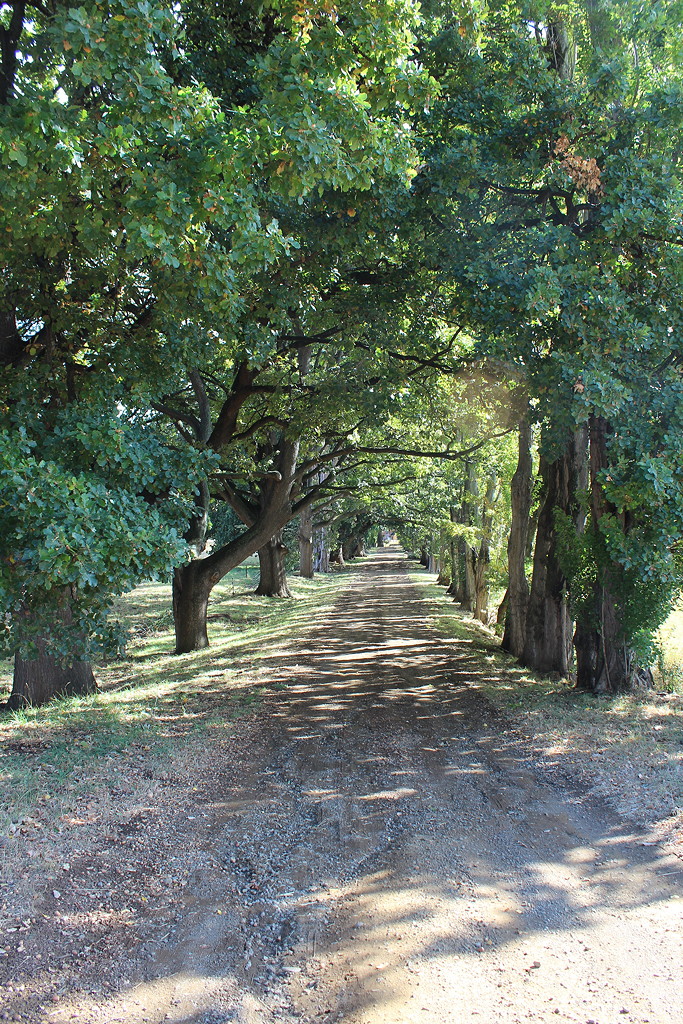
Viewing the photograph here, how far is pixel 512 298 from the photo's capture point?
812 cm

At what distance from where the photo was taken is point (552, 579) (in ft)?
40.3

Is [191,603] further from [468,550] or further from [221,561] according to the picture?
[468,550]

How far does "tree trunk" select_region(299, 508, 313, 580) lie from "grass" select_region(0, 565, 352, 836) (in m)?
15.0

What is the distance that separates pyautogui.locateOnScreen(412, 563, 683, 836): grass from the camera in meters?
6.12

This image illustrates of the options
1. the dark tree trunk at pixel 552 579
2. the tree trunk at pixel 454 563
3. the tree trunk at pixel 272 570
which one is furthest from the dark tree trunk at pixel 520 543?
the tree trunk at pixel 272 570

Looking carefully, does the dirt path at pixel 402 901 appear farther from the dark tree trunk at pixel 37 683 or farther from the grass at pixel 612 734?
the dark tree trunk at pixel 37 683

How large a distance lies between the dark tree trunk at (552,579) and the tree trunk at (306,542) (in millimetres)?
19688

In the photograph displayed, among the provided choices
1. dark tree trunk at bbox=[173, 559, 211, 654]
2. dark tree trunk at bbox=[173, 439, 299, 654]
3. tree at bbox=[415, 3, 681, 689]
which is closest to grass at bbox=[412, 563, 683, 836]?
tree at bbox=[415, 3, 681, 689]

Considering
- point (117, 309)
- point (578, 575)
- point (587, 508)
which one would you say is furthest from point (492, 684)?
point (117, 309)

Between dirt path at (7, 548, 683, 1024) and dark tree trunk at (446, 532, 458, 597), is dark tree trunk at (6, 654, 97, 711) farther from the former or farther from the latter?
dark tree trunk at (446, 532, 458, 597)

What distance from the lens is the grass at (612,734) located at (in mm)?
6117

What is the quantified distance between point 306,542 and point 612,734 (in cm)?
2917

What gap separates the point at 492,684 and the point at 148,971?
8325mm

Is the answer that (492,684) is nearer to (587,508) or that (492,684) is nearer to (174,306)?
(587,508)
